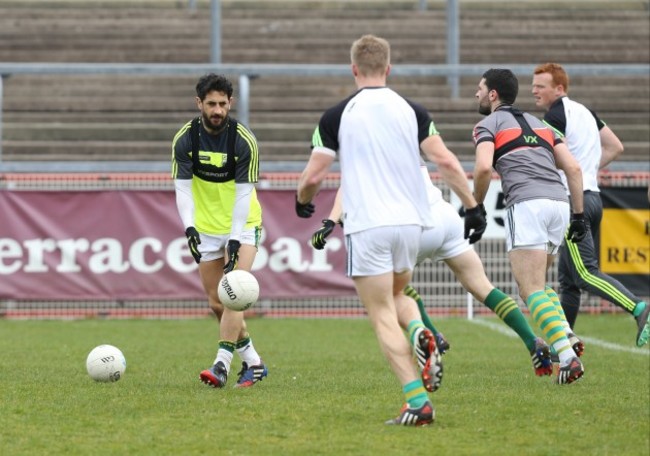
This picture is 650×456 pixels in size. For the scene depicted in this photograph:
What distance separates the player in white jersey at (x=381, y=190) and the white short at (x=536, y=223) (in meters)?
Result: 2.07

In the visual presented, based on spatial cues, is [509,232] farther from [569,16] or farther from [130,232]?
[569,16]

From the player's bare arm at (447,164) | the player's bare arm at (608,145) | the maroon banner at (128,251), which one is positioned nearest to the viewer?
the player's bare arm at (447,164)

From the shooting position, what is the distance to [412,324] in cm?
730

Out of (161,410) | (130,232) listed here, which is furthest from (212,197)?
(130,232)

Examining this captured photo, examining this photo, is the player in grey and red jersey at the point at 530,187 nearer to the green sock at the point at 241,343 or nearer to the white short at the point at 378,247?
the green sock at the point at 241,343

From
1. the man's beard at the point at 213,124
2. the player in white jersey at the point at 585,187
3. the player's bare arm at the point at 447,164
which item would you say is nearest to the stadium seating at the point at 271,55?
the player in white jersey at the point at 585,187

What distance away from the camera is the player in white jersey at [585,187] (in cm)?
1038

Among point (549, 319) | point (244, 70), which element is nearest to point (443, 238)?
point (549, 319)

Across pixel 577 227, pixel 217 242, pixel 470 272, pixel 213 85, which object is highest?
pixel 213 85

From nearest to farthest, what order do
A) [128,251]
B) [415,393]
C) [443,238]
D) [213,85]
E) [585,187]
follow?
[415,393]
[443,238]
[213,85]
[585,187]
[128,251]

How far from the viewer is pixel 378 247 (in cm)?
691

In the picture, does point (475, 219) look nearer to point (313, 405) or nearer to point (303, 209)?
point (303, 209)

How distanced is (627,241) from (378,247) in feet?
32.6

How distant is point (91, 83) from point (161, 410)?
16.6 m
